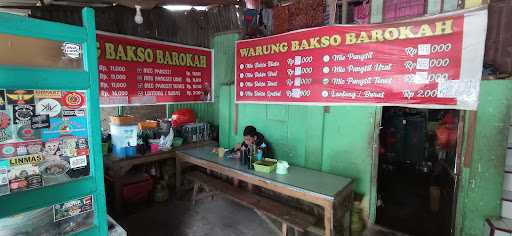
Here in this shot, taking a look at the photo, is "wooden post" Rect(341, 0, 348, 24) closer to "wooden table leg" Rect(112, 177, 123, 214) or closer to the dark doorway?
the dark doorway

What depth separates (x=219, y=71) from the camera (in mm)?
5453

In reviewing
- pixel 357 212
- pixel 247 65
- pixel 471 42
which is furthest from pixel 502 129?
pixel 247 65

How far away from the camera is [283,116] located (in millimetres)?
4191

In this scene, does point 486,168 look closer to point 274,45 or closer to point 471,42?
point 471,42

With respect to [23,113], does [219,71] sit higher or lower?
higher

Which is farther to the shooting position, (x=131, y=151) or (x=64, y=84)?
(x=131, y=151)

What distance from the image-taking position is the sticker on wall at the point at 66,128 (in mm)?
1515

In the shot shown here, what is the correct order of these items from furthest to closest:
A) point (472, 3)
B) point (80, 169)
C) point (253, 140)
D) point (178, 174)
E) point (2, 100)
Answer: point (178, 174) < point (253, 140) < point (472, 3) < point (80, 169) < point (2, 100)

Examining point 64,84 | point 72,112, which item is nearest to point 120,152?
point 72,112

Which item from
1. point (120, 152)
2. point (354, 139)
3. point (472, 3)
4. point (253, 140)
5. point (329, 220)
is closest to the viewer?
point (472, 3)

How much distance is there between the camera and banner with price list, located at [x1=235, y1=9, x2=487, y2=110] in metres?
2.50

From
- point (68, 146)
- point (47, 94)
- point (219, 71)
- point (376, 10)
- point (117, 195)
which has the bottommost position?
point (117, 195)

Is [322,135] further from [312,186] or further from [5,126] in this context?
[5,126]

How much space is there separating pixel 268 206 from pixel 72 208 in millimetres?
2290
